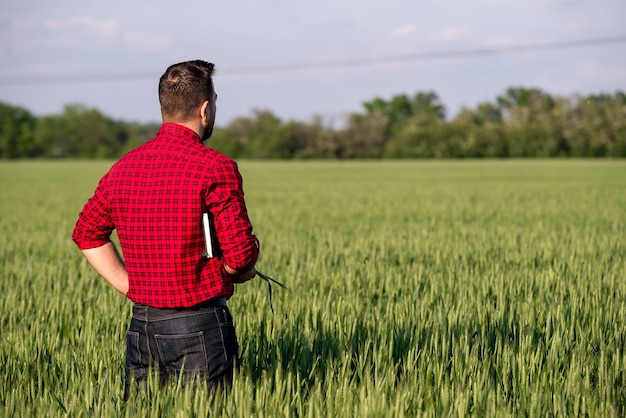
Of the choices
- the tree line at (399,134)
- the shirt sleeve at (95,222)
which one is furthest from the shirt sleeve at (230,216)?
the tree line at (399,134)

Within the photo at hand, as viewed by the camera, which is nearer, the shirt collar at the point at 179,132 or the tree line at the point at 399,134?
the shirt collar at the point at 179,132

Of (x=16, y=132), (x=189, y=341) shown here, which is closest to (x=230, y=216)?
(x=189, y=341)

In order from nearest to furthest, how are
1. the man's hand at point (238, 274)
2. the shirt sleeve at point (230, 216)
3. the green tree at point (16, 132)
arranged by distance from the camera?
the shirt sleeve at point (230, 216), the man's hand at point (238, 274), the green tree at point (16, 132)

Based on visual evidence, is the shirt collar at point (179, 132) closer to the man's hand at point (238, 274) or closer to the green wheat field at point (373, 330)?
the man's hand at point (238, 274)

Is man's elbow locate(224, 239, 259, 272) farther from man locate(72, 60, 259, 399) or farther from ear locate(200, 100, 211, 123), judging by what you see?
ear locate(200, 100, 211, 123)

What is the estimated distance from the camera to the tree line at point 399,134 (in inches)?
3105

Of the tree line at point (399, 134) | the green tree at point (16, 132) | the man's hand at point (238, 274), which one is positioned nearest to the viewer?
the man's hand at point (238, 274)

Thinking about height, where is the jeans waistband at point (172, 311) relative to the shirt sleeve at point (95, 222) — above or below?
below

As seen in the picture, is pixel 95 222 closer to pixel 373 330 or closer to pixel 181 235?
pixel 181 235

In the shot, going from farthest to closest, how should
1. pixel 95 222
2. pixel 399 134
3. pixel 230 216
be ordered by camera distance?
1. pixel 399 134
2. pixel 95 222
3. pixel 230 216

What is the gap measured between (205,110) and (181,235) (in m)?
0.44

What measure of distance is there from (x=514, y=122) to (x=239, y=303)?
315 feet

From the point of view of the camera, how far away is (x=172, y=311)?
108 inches

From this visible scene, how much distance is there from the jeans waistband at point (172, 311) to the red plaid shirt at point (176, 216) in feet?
0.09
